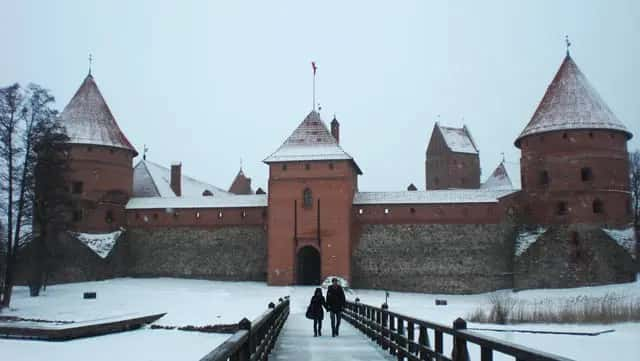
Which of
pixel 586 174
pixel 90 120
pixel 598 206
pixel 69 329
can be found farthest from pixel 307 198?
pixel 69 329

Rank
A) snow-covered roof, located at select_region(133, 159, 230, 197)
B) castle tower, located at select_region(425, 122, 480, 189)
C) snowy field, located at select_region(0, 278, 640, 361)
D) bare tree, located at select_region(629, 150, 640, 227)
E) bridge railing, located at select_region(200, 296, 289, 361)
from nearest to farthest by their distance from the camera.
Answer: bridge railing, located at select_region(200, 296, 289, 361), snowy field, located at select_region(0, 278, 640, 361), bare tree, located at select_region(629, 150, 640, 227), snow-covered roof, located at select_region(133, 159, 230, 197), castle tower, located at select_region(425, 122, 480, 189)

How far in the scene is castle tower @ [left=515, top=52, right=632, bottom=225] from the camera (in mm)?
30875

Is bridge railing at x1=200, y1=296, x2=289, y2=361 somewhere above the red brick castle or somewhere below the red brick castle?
below

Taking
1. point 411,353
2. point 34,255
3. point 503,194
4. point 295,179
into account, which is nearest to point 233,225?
point 295,179

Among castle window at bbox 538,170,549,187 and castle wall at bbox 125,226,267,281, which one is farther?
castle wall at bbox 125,226,267,281

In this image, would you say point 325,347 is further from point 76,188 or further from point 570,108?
point 76,188

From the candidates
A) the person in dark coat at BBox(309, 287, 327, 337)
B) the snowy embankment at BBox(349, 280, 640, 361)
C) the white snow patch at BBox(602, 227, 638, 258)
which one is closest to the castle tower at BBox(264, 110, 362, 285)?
the snowy embankment at BBox(349, 280, 640, 361)

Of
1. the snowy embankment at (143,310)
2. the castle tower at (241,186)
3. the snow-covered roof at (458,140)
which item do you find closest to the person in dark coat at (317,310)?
the snowy embankment at (143,310)

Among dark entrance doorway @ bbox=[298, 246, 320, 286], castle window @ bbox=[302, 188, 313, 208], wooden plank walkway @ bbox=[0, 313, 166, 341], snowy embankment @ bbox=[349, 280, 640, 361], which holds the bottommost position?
wooden plank walkway @ bbox=[0, 313, 166, 341]

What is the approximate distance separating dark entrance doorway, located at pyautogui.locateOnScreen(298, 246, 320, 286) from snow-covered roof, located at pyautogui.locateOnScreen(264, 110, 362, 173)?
4521 millimetres

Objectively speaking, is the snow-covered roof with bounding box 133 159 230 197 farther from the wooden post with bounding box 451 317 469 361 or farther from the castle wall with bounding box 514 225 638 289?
the wooden post with bounding box 451 317 469 361

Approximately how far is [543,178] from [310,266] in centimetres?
1203

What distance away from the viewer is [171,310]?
24219 millimetres

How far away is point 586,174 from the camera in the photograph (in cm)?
3120
